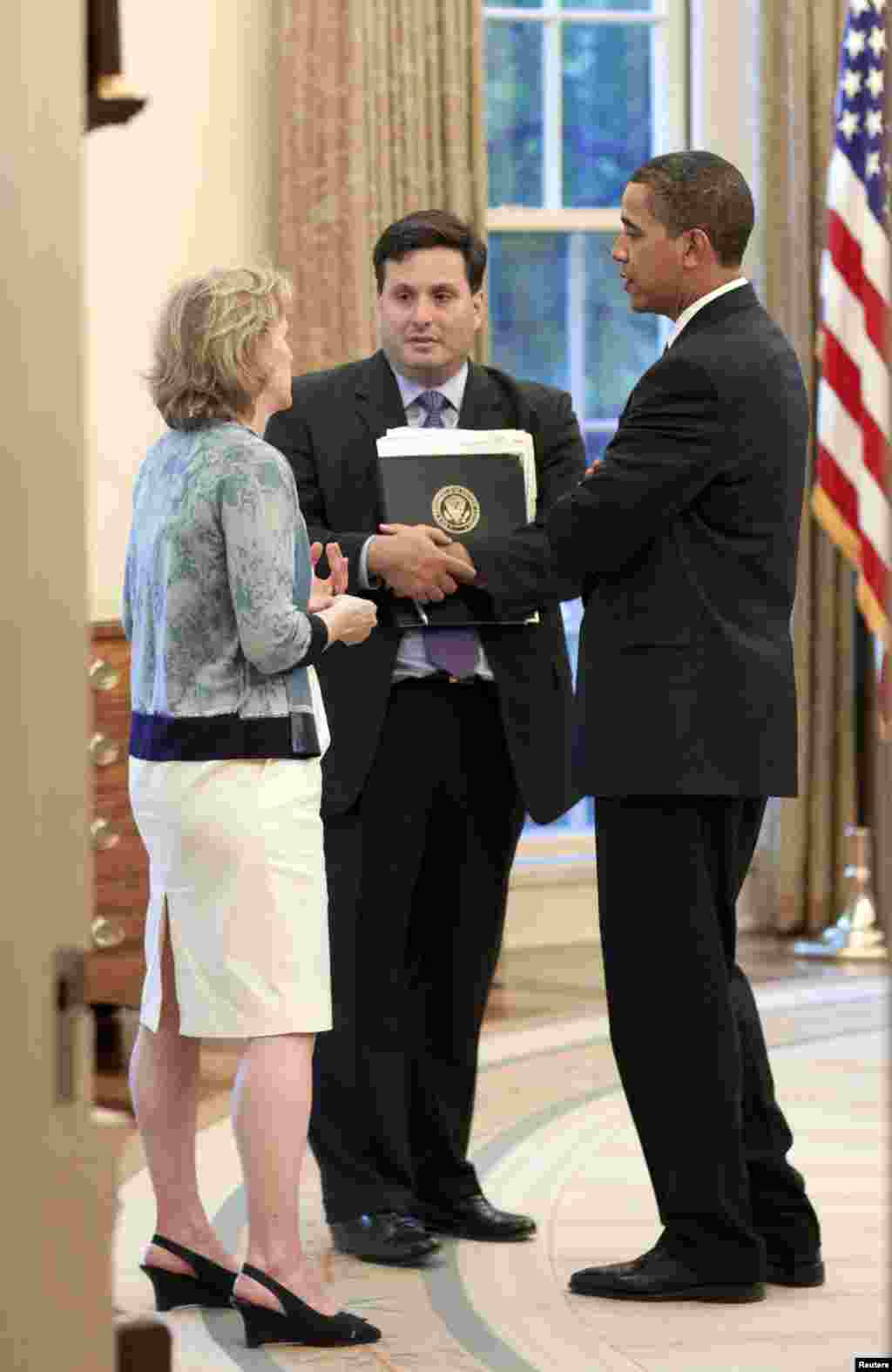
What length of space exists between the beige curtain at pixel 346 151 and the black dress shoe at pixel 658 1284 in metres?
4.10

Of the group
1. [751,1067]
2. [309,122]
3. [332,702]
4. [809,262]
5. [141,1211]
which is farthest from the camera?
[809,262]

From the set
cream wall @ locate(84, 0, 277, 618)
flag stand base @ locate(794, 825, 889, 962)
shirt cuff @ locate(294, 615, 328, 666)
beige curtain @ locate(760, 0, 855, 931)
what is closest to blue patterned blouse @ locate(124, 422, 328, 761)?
shirt cuff @ locate(294, 615, 328, 666)

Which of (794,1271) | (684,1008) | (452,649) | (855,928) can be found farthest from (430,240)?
(855,928)

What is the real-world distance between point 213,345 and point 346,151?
4.26m

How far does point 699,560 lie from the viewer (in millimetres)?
3176

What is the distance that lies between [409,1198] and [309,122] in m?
4.34

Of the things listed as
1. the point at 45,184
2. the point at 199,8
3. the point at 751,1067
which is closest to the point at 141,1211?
the point at 751,1067

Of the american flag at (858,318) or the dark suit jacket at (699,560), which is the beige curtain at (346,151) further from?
the dark suit jacket at (699,560)

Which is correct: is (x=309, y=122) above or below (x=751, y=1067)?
above

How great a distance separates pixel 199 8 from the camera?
698 centimetres

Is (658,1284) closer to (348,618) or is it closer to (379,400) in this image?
(348,618)

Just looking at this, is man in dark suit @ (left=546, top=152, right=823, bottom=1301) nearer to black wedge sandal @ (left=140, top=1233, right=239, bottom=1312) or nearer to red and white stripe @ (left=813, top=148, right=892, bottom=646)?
black wedge sandal @ (left=140, top=1233, right=239, bottom=1312)

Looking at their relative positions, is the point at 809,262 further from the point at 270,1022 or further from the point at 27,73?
the point at 27,73

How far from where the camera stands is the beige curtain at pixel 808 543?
762 cm
